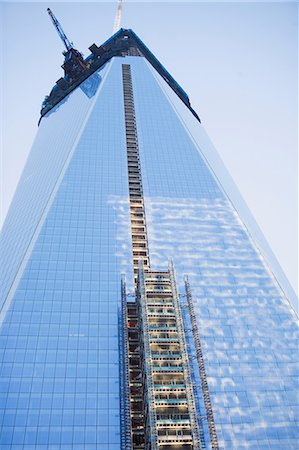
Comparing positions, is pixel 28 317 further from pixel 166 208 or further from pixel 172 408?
pixel 166 208

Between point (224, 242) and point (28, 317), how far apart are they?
168ft

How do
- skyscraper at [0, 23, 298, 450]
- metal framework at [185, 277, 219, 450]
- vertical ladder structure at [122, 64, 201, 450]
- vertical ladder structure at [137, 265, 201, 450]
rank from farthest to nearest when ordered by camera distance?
skyscraper at [0, 23, 298, 450] → metal framework at [185, 277, 219, 450] → vertical ladder structure at [122, 64, 201, 450] → vertical ladder structure at [137, 265, 201, 450]

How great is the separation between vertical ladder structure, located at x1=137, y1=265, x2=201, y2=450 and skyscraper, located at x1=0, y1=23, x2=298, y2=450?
0.22 m

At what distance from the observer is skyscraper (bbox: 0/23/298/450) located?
251 feet

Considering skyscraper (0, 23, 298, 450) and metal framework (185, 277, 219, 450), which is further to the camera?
skyscraper (0, 23, 298, 450)

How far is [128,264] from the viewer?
105125mm

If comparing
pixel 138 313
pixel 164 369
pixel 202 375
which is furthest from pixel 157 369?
pixel 138 313

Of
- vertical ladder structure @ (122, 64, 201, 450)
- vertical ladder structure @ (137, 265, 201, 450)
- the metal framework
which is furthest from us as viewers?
the metal framework

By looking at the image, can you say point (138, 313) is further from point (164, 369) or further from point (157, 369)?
point (164, 369)

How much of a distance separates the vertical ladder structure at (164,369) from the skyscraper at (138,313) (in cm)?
22

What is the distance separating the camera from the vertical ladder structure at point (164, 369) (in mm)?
70688

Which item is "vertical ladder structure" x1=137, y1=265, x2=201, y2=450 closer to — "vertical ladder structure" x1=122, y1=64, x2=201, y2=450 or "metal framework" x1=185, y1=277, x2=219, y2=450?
"vertical ladder structure" x1=122, y1=64, x2=201, y2=450

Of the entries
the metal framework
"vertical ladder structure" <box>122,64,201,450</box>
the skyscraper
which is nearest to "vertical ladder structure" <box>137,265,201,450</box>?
"vertical ladder structure" <box>122,64,201,450</box>

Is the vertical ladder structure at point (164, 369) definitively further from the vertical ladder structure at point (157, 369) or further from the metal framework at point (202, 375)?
the metal framework at point (202, 375)
